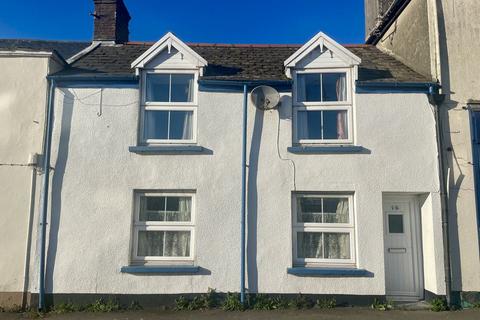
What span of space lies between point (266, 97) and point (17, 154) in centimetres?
485

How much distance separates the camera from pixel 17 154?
26.5 ft

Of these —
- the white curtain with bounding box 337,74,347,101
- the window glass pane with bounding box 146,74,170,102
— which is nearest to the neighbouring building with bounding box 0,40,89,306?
the window glass pane with bounding box 146,74,170,102

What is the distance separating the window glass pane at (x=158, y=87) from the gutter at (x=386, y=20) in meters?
5.60

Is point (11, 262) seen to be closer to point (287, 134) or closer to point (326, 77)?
point (287, 134)

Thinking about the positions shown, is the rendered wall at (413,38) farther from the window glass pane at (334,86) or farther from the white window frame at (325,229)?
the white window frame at (325,229)

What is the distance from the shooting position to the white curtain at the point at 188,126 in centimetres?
838

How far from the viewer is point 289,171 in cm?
808

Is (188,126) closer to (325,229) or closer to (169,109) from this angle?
(169,109)

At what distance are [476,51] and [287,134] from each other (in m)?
4.13

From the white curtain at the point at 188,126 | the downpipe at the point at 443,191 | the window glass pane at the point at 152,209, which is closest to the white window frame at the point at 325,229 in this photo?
the downpipe at the point at 443,191

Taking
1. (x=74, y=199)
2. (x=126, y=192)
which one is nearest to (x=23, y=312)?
(x=74, y=199)

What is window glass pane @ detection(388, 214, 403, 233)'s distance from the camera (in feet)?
27.5

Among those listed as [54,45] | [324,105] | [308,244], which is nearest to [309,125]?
[324,105]

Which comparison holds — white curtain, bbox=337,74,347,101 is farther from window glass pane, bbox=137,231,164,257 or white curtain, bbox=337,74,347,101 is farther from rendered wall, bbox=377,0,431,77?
window glass pane, bbox=137,231,164,257
